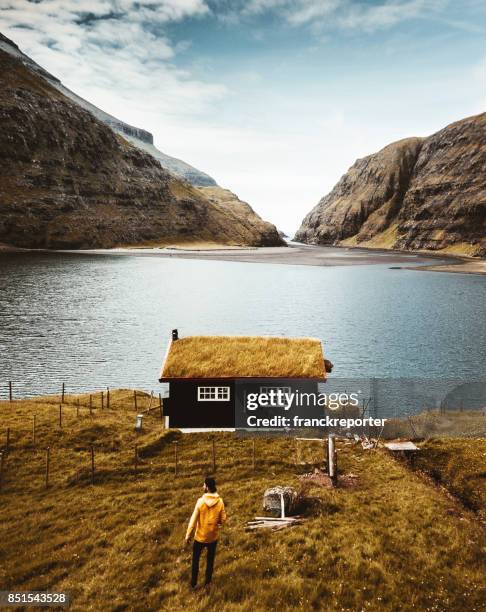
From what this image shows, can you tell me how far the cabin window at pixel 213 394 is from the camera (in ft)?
86.3

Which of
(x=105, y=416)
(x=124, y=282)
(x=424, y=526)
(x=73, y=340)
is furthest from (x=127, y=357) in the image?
(x=124, y=282)

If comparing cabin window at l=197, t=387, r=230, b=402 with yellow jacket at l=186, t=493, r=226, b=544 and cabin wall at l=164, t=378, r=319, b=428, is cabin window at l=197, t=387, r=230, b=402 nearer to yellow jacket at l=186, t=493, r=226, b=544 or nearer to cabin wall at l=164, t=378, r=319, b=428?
cabin wall at l=164, t=378, r=319, b=428

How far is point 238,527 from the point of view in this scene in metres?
15.3

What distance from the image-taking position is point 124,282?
120 metres

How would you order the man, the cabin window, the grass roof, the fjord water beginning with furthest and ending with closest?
1. the fjord water
2. the cabin window
3. the grass roof
4. the man

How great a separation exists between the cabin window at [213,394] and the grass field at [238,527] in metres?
2.34

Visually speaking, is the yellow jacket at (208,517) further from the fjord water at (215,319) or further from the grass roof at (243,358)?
the fjord water at (215,319)

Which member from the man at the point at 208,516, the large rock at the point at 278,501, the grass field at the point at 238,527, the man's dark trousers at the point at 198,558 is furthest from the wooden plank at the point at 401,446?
the man at the point at 208,516

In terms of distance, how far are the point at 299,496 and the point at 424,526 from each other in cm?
497

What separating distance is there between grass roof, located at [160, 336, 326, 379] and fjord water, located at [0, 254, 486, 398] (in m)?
18.5

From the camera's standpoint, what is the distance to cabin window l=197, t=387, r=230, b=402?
26.3 m

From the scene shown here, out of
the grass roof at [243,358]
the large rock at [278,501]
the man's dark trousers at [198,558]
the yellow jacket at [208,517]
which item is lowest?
the large rock at [278,501]

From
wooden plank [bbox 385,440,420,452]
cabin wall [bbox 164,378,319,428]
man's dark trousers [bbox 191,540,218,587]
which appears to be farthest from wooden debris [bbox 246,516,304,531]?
cabin wall [bbox 164,378,319,428]

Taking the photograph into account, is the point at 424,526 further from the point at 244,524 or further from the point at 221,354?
the point at 221,354
